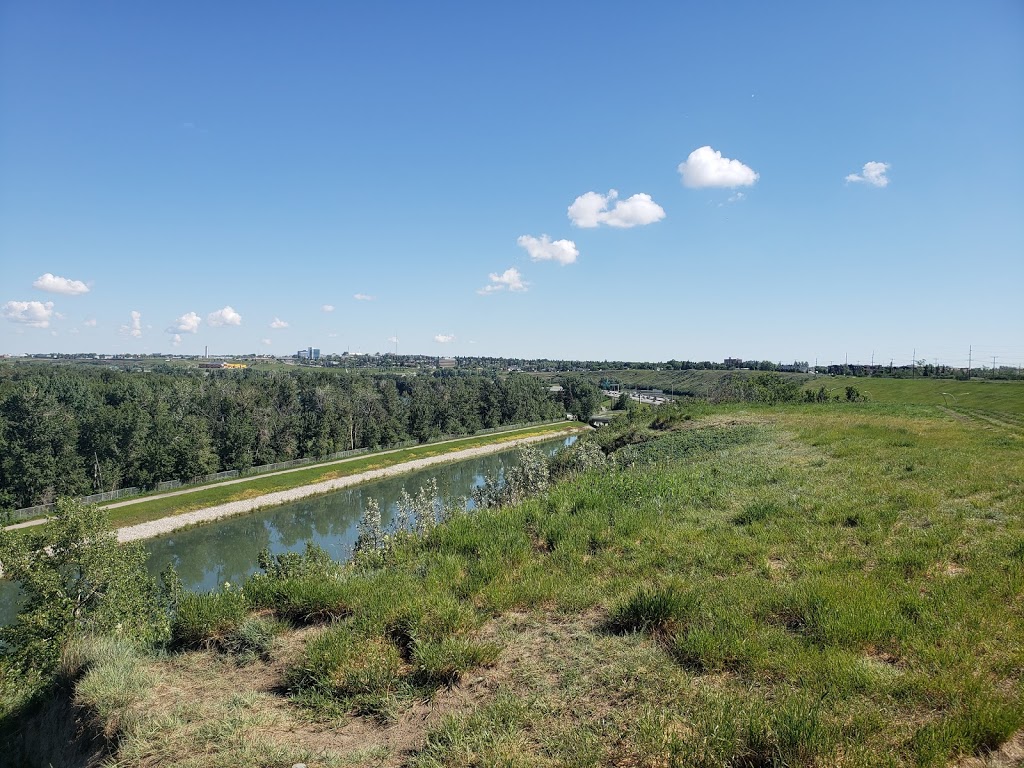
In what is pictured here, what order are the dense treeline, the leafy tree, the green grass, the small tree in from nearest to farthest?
the small tree
the green grass
the dense treeline
the leafy tree

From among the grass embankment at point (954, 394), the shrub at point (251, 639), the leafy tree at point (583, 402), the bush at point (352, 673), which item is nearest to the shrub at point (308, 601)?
the shrub at point (251, 639)

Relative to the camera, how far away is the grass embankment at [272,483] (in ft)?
150

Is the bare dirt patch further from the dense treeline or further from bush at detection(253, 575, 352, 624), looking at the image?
the dense treeline

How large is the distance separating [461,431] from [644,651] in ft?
307

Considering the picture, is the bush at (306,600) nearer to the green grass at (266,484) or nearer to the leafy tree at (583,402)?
the green grass at (266,484)

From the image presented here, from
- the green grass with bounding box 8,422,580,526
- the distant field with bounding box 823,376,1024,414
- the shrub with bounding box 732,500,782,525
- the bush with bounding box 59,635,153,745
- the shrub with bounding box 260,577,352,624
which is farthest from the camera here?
the distant field with bounding box 823,376,1024,414

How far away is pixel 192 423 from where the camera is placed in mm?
61656

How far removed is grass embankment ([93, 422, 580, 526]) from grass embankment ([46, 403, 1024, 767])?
4910 cm

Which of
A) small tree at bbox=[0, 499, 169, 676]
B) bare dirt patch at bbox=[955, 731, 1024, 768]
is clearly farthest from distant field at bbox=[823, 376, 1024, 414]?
small tree at bbox=[0, 499, 169, 676]

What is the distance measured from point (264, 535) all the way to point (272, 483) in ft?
50.3

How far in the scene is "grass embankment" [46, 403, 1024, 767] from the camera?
11.2ft

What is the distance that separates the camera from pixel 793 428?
21.9 m

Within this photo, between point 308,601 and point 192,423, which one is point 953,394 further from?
point 192,423

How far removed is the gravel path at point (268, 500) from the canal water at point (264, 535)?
951mm
